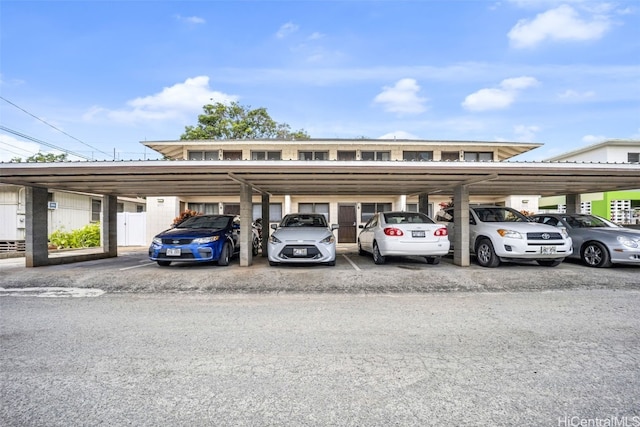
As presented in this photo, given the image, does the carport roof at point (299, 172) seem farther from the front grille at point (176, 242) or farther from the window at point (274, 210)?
the window at point (274, 210)

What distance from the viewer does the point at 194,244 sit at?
892 cm

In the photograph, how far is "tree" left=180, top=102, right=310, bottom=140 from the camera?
30594 millimetres

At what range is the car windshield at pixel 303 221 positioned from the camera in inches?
393

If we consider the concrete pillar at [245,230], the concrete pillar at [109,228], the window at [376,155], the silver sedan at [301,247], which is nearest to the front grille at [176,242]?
the concrete pillar at [245,230]

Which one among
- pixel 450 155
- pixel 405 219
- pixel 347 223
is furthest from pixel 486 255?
pixel 450 155

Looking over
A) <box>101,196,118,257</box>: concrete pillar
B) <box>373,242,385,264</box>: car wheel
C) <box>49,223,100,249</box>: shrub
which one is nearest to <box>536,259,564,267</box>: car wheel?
<box>373,242,385,264</box>: car wheel

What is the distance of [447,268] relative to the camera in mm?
8992

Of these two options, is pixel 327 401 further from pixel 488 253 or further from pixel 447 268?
pixel 488 253

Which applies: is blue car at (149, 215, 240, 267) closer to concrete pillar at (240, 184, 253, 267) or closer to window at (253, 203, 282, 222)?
concrete pillar at (240, 184, 253, 267)

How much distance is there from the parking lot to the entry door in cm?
993

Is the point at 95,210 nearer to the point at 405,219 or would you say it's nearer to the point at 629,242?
the point at 405,219

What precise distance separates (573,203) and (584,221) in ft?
18.1

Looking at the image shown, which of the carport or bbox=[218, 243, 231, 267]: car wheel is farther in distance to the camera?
bbox=[218, 243, 231, 267]: car wheel

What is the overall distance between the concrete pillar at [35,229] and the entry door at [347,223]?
1267 centimetres
